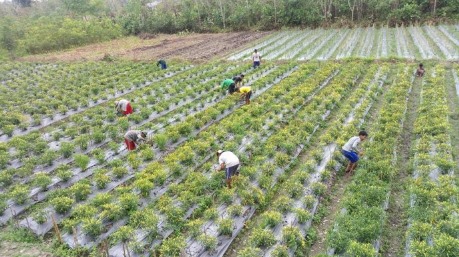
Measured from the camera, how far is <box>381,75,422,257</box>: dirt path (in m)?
7.63

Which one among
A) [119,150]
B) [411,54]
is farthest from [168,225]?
[411,54]

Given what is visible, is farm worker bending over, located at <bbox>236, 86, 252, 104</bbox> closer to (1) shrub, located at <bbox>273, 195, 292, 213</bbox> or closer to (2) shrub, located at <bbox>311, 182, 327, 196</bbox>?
(2) shrub, located at <bbox>311, 182, 327, 196</bbox>

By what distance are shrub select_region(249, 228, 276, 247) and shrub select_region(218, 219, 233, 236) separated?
24.6 inches

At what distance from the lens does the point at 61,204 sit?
876 cm

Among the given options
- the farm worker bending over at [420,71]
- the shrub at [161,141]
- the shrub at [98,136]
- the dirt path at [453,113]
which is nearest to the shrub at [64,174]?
the shrub at [98,136]

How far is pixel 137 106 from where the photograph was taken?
16859 mm

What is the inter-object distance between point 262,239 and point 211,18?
4427 centimetres

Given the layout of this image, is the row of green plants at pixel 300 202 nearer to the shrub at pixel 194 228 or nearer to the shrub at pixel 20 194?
the shrub at pixel 194 228

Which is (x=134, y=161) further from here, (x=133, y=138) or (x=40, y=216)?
(x=40, y=216)

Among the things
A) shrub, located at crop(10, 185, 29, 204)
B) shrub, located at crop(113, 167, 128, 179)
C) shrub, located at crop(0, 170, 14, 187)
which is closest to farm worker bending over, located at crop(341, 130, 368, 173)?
shrub, located at crop(113, 167, 128, 179)

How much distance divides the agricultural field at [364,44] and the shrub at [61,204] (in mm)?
21383

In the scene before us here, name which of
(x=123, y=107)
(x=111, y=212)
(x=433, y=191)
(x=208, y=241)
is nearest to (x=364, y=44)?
(x=123, y=107)

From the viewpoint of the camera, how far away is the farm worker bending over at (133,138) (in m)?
11.7

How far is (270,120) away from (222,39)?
88.7 feet
